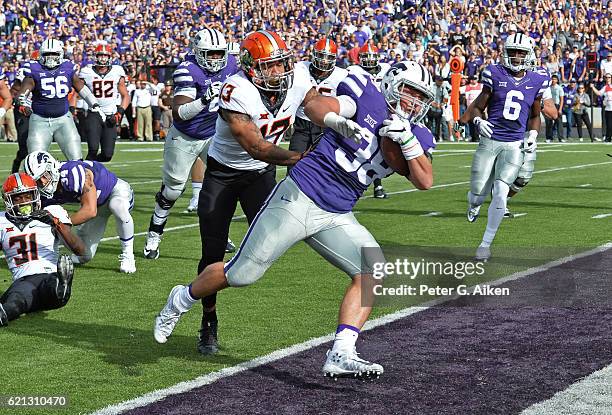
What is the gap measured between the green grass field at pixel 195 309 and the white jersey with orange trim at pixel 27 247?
0.31 m

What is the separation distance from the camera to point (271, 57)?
5461mm

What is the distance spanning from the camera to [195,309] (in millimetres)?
7035

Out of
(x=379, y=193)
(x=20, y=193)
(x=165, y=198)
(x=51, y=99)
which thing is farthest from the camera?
(x=379, y=193)

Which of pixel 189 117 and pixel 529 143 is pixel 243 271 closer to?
pixel 189 117

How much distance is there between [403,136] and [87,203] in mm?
3634

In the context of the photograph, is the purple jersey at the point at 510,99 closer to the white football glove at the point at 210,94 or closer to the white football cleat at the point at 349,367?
the white football glove at the point at 210,94

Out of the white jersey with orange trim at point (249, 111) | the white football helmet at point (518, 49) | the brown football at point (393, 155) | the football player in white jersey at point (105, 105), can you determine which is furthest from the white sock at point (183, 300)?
the football player in white jersey at point (105, 105)

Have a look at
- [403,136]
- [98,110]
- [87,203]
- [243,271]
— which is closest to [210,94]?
[87,203]

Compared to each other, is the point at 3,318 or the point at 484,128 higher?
the point at 484,128

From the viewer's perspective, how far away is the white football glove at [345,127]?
4719 mm

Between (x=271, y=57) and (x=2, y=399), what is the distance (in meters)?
2.11

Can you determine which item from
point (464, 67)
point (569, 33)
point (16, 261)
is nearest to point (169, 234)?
point (16, 261)

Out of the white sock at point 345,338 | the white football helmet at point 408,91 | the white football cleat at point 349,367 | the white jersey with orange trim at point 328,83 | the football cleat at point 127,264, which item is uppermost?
the white football helmet at point 408,91

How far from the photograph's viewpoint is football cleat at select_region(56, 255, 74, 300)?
21.6 feet
